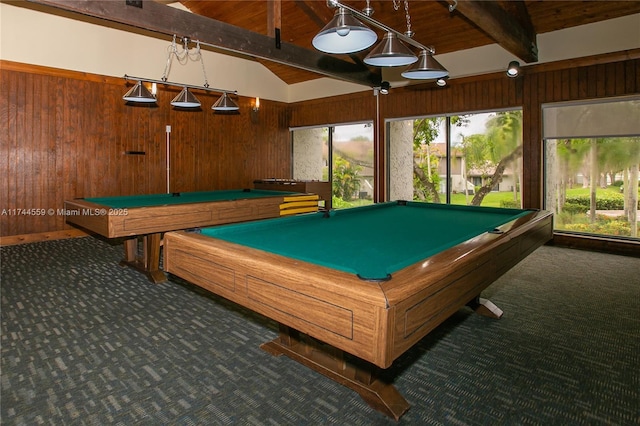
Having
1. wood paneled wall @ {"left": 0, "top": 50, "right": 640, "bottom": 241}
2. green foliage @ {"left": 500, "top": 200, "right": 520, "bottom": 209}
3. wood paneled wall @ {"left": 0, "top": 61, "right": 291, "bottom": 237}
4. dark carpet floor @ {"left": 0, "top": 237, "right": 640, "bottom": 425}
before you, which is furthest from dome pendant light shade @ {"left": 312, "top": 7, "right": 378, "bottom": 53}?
wood paneled wall @ {"left": 0, "top": 61, "right": 291, "bottom": 237}

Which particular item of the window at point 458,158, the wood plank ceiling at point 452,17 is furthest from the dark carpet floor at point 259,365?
the window at point 458,158

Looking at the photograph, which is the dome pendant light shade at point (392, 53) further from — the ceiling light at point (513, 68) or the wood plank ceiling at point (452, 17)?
the ceiling light at point (513, 68)

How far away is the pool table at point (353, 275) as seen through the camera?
4.20 feet

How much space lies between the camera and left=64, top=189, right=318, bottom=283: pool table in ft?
11.0

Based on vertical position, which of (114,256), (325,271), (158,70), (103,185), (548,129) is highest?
(158,70)

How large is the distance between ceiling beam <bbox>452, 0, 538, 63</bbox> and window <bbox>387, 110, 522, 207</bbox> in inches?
43.5

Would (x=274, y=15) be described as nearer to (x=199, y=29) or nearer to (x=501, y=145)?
(x=199, y=29)

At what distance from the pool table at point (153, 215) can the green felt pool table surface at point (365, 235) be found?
1.55 metres

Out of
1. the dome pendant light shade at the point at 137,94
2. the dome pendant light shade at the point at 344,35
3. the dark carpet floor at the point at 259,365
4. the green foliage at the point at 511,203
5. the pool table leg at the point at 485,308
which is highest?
the dome pendant light shade at the point at 137,94

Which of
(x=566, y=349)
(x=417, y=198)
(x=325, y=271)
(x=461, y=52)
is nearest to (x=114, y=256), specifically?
(x=325, y=271)

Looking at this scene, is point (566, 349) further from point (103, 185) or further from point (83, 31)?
point (83, 31)

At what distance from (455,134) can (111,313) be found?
230 inches

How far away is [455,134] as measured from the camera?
668cm

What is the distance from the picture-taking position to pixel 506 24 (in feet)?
14.8
